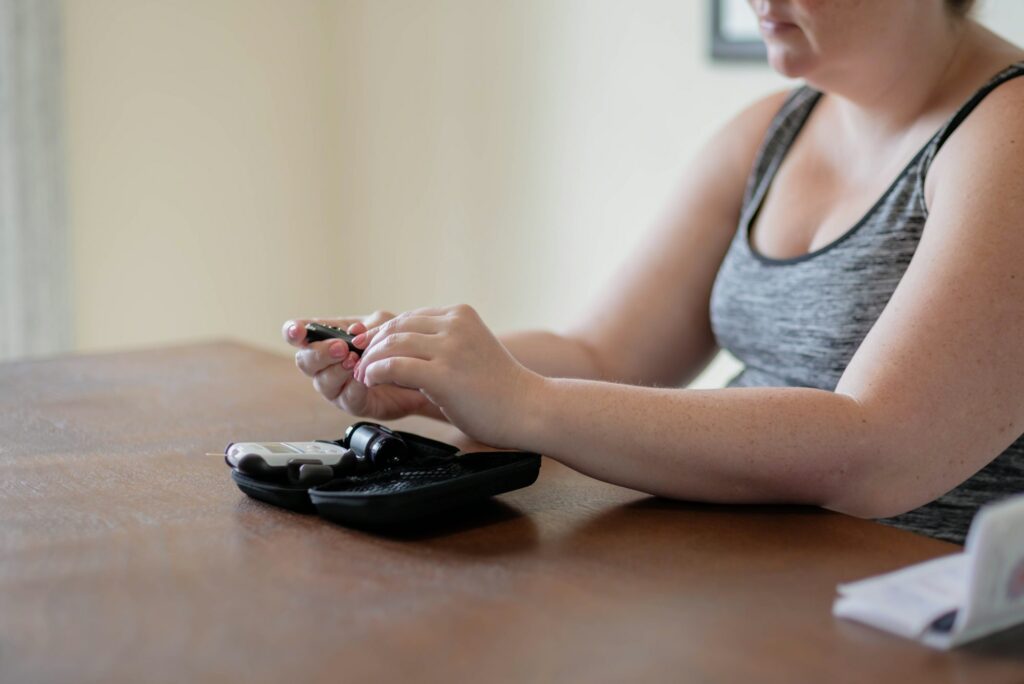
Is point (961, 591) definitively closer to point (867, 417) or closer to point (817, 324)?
point (867, 417)

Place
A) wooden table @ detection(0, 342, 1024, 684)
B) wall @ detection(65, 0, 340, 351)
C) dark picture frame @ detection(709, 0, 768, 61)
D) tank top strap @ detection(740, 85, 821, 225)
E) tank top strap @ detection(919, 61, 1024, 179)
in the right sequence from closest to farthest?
wooden table @ detection(0, 342, 1024, 684)
tank top strap @ detection(919, 61, 1024, 179)
tank top strap @ detection(740, 85, 821, 225)
dark picture frame @ detection(709, 0, 768, 61)
wall @ detection(65, 0, 340, 351)

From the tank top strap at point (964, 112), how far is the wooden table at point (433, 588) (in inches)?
18.9

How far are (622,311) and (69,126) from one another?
2.42 meters

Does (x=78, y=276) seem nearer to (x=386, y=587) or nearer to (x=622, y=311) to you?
(x=622, y=311)

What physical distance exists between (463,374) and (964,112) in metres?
0.61

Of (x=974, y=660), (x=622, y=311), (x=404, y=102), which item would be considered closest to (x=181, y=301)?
(x=404, y=102)

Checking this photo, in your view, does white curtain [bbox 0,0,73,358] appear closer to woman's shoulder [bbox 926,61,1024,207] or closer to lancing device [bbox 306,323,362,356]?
lancing device [bbox 306,323,362,356]

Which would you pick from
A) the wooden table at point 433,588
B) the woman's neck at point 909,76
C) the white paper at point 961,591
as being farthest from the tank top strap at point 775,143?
the white paper at point 961,591

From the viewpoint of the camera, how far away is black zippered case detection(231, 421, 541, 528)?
2.88ft

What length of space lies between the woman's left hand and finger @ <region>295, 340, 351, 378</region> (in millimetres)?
103

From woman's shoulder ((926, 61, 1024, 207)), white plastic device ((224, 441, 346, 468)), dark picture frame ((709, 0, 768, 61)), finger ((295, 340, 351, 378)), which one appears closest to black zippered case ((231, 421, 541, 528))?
white plastic device ((224, 441, 346, 468))

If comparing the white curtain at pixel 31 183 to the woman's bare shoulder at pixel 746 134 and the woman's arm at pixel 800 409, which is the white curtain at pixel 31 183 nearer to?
the woman's bare shoulder at pixel 746 134

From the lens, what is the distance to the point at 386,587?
31.0 inches

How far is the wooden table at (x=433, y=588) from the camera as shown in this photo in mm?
672
